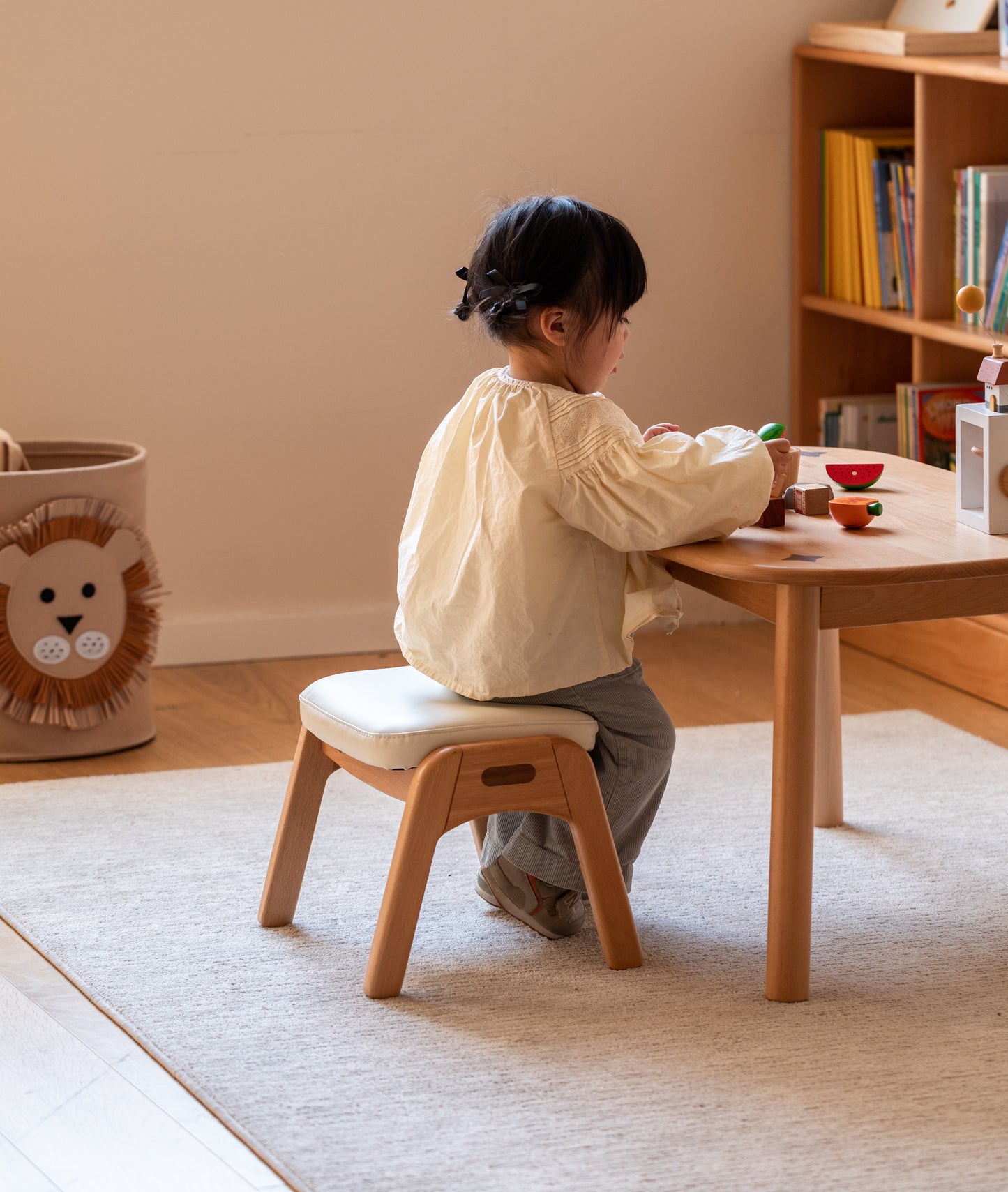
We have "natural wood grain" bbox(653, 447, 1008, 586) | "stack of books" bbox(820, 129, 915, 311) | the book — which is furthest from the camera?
"stack of books" bbox(820, 129, 915, 311)

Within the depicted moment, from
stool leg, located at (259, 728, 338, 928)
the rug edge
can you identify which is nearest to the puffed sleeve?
stool leg, located at (259, 728, 338, 928)

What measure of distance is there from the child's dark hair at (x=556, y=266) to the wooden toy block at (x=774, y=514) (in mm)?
262

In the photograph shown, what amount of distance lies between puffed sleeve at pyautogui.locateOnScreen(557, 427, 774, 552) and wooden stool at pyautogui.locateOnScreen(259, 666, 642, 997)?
0.74 feet

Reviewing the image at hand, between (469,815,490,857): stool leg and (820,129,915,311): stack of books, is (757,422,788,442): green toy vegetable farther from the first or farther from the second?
(820,129,915,311): stack of books

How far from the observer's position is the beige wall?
121 inches

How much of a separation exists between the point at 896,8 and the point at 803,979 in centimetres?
227

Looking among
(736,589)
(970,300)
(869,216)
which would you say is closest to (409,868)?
(736,589)

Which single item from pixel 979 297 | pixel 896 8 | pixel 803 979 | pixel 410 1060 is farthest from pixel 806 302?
pixel 410 1060

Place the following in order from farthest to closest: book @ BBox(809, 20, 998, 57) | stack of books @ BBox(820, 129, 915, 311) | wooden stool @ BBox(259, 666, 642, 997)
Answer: stack of books @ BBox(820, 129, 915, 311) → book @ BBox(809, 20, 998, 57) → wooden stool @ BBox(259, 666, 642, 997)

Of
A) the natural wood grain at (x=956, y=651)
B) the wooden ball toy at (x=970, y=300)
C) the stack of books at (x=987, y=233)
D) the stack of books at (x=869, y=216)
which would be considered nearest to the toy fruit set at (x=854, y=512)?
the wooden ball toy at (x=970, y=300)

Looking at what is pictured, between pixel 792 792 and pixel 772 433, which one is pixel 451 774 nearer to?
pixel 792 792

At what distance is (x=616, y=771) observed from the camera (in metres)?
1.93

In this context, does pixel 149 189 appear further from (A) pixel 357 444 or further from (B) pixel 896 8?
(B) pixel 896 8

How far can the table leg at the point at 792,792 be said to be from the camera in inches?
67.1
